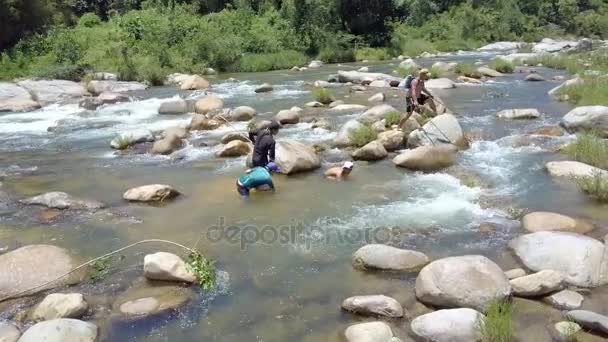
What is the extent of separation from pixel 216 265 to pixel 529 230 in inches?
157

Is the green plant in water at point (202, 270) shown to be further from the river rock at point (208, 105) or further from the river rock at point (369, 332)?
the river rock at point (208, 105)

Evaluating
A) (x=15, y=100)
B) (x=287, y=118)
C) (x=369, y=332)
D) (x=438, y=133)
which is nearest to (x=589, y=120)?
(x=438, y=133)

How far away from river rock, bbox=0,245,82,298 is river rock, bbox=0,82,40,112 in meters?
12.4

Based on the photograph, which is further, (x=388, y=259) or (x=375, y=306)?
(x=388, y=259)

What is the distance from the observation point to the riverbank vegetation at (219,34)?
79.9 feet

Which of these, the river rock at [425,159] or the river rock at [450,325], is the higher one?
the river rock at [450,325]

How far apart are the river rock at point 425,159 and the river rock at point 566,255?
11.5 feet

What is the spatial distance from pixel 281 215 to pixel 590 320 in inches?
169

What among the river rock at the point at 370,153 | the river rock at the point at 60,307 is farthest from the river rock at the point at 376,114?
the river rock at the point at 60,307

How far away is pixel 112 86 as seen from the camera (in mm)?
20578

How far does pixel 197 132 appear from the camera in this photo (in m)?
13.5

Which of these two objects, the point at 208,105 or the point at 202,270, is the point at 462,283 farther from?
the point at 208,105

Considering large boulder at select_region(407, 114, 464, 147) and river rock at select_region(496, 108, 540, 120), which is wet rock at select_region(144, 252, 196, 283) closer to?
large boulder at select_region(407, 114, 464, 147)

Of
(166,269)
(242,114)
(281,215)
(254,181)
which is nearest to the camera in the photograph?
(166,269)
